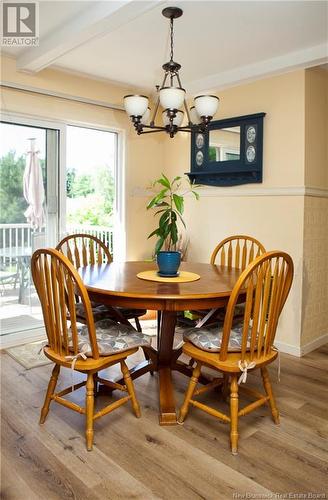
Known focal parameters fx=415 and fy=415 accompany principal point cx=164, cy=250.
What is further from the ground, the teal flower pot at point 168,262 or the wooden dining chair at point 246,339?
the teal flower pot at point 168,262

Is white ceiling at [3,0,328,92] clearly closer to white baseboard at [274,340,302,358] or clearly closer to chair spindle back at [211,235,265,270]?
chair spindle back at [211,235,265,270]

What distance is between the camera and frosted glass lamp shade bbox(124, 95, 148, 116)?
2451 mm

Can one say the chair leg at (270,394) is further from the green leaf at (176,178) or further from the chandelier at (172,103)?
the green leaf at (176,178)

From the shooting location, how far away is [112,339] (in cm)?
220

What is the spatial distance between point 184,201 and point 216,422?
254 cm

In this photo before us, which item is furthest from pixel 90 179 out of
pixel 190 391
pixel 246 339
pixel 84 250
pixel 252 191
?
pixel 246 339

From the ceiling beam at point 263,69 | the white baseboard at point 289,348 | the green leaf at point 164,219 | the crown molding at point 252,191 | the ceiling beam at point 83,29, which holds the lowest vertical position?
the white baseboard at point 289,348

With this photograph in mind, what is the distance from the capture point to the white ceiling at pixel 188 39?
2.53 metres

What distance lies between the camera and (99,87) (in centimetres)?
400

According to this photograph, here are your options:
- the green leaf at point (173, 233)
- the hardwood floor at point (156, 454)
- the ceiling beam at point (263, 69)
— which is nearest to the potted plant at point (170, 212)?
the green leaf at point (173, 233)

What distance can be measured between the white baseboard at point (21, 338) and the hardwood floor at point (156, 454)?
90 cm

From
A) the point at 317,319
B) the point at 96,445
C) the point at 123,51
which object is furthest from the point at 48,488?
the point at 123,51

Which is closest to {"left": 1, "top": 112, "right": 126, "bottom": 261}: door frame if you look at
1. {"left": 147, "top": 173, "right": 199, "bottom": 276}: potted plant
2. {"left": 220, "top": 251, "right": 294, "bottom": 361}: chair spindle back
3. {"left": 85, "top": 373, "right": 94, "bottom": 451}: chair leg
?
{"left": 147, "top": 173, "right": 199, "bottom": 276}: potted plant

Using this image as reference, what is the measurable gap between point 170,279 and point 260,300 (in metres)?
0.63
